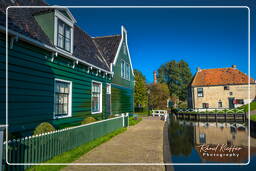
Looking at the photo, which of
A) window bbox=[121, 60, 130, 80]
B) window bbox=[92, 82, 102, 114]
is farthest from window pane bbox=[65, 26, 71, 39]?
window bbox=[121, 60, 130, 80]

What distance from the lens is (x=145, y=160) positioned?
513 cm

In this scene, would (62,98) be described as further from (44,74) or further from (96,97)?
(96,97)

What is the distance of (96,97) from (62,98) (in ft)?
11.3

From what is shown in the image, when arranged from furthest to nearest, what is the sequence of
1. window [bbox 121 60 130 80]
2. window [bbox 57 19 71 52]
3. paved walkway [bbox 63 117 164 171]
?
window [bbox 121 60 130 80], window [bbox 57 19 71 52], paved walkway [bbox 63 117 164 171]

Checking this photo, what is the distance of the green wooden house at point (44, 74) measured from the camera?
4965 millimetres

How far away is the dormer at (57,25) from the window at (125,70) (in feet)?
25.6

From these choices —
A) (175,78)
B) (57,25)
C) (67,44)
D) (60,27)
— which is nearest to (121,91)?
(175,78)

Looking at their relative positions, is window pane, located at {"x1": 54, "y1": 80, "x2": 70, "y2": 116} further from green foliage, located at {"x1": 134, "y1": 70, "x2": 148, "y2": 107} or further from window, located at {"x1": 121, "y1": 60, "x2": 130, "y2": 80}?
green foliage, located at {"x1": 134, "y1": 70, "x2": 148, "y2": 107}

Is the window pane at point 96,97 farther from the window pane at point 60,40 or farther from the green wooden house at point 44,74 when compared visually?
the window pane at point 60,40

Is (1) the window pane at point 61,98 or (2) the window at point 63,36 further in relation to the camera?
(2) the window at point 63,36

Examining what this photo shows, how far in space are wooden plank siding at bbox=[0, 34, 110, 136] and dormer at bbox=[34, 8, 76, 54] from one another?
2.22ft

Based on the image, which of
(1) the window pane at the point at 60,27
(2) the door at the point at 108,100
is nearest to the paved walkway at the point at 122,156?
(2) the door at the point at 108,100

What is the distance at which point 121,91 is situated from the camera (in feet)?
48.5

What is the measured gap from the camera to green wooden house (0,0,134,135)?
195 inches
